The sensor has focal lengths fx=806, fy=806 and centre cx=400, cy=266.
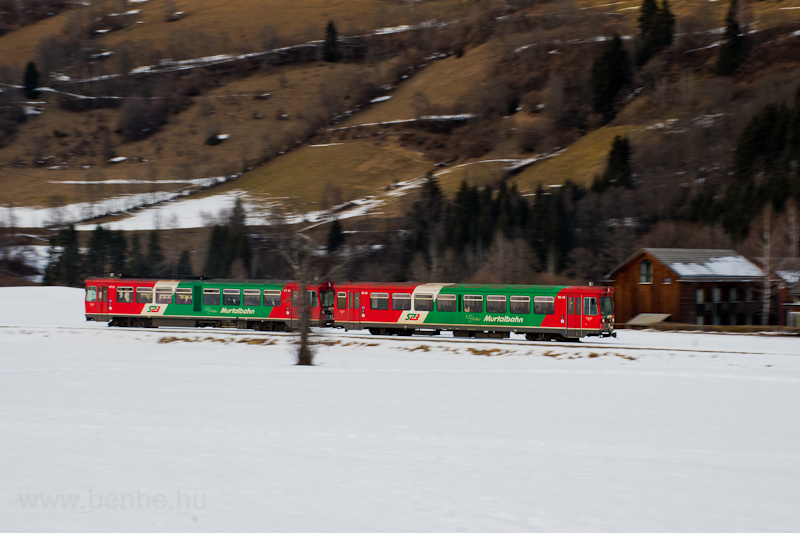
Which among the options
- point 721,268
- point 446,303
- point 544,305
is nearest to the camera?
point 544,305

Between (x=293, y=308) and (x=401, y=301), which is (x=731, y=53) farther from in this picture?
(x=293, y=308)

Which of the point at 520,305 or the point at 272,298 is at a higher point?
the point at 272,298

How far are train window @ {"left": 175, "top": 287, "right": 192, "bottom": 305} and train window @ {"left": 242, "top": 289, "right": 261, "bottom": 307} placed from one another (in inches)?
153

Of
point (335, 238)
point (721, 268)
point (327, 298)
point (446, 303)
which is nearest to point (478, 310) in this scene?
point (446, 303)

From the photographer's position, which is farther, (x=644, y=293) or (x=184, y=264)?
(x=184, y=264)

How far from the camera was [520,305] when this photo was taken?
1784 inches

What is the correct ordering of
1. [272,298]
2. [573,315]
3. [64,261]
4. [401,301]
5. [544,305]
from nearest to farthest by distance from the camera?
[573,315]
[544,305]
[401,301]
[272,298]
[64,261]

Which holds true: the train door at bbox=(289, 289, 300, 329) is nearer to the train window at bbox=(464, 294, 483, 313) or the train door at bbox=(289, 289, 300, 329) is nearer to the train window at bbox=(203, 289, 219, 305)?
the train window at bbox=(203, 289, 219, 305)

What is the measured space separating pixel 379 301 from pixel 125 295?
17.9 meters

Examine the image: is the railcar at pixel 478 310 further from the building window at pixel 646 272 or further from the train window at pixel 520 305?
the building window at pixel 646 272

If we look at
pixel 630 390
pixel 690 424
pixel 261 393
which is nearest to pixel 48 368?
pixel 261 393

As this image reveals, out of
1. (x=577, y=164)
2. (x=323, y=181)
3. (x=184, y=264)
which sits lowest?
(x=184, y=264)

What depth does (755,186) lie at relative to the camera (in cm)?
10912

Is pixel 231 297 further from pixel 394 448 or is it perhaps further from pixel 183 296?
pixel 394 448
